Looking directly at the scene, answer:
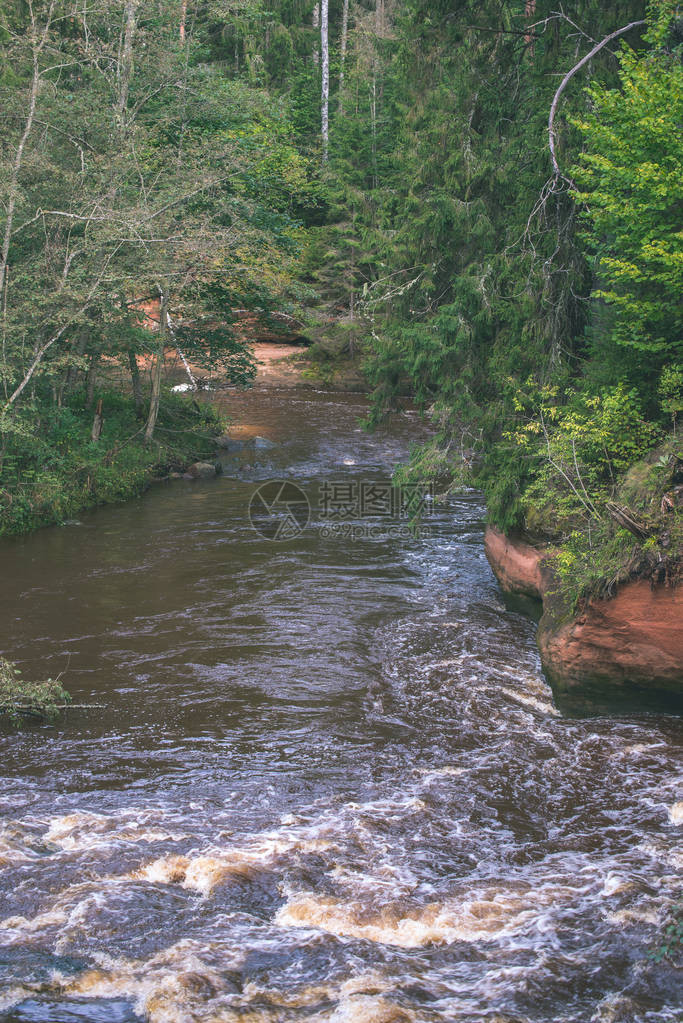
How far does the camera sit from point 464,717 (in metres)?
8.34

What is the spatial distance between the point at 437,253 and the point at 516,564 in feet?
15.9

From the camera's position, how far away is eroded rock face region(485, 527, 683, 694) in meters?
7.71

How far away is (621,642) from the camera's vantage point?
26.0 feet

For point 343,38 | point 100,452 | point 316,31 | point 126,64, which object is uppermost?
point 316,31

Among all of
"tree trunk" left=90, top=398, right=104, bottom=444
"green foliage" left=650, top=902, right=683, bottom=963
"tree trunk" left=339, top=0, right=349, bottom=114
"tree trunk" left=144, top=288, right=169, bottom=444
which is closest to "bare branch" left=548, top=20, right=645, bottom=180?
"green foliage" left=650, top=902, right=683, bottom=963

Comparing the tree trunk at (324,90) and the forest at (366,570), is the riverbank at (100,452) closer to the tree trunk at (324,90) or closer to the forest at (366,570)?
the forest at (366,570)

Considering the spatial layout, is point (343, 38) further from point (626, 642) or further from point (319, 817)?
point (319, 817)

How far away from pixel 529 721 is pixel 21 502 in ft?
31.8

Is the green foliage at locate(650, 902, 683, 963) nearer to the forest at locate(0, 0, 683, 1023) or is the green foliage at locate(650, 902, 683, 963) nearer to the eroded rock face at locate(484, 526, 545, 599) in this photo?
the forest at locate(0, 0, 683, 1023)

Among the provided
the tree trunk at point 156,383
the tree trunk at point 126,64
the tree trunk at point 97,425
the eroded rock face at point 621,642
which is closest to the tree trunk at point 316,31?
the tree trunk at point 126,64

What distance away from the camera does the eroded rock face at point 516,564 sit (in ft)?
34.6

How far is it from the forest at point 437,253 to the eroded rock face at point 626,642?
25 centimetres

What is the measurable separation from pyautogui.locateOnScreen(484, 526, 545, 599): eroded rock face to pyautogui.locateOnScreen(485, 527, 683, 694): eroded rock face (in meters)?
1.61

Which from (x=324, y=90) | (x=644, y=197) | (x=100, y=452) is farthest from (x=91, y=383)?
(x=324, y=90)
